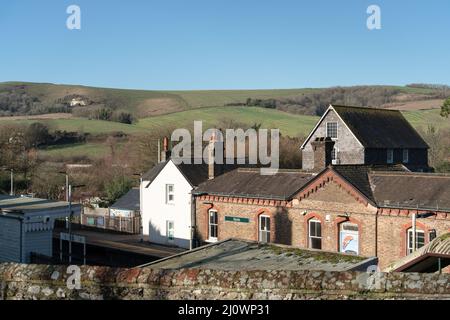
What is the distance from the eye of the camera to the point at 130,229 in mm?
42656

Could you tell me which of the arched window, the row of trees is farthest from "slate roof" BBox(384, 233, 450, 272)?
the row of trees

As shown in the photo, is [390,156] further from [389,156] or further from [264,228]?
[264,228]

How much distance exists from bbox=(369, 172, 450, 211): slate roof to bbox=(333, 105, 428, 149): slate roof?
1483cm

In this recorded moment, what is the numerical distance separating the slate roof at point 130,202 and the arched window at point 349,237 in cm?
2008

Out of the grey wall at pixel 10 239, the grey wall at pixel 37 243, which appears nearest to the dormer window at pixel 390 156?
the grey wall at pixel 37 243

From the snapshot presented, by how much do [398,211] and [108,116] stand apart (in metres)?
85.3

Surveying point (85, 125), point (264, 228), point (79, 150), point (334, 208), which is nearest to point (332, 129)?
point (264, 228)

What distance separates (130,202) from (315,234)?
67.0 ft

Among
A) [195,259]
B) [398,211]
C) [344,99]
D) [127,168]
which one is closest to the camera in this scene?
[195,259]

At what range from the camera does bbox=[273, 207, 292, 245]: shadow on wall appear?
2875 centimetres

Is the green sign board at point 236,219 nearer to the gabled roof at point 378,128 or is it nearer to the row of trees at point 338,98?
Answer: the gabled roof at point 378,128

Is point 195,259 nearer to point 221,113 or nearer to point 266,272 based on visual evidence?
point 266,272

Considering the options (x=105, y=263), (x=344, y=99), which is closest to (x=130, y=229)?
(x=105, y=263)

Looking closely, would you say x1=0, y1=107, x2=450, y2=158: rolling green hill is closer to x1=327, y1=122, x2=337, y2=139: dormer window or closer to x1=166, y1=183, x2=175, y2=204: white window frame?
x1=327, y1=122, x2=337, y2=139: dormer window
